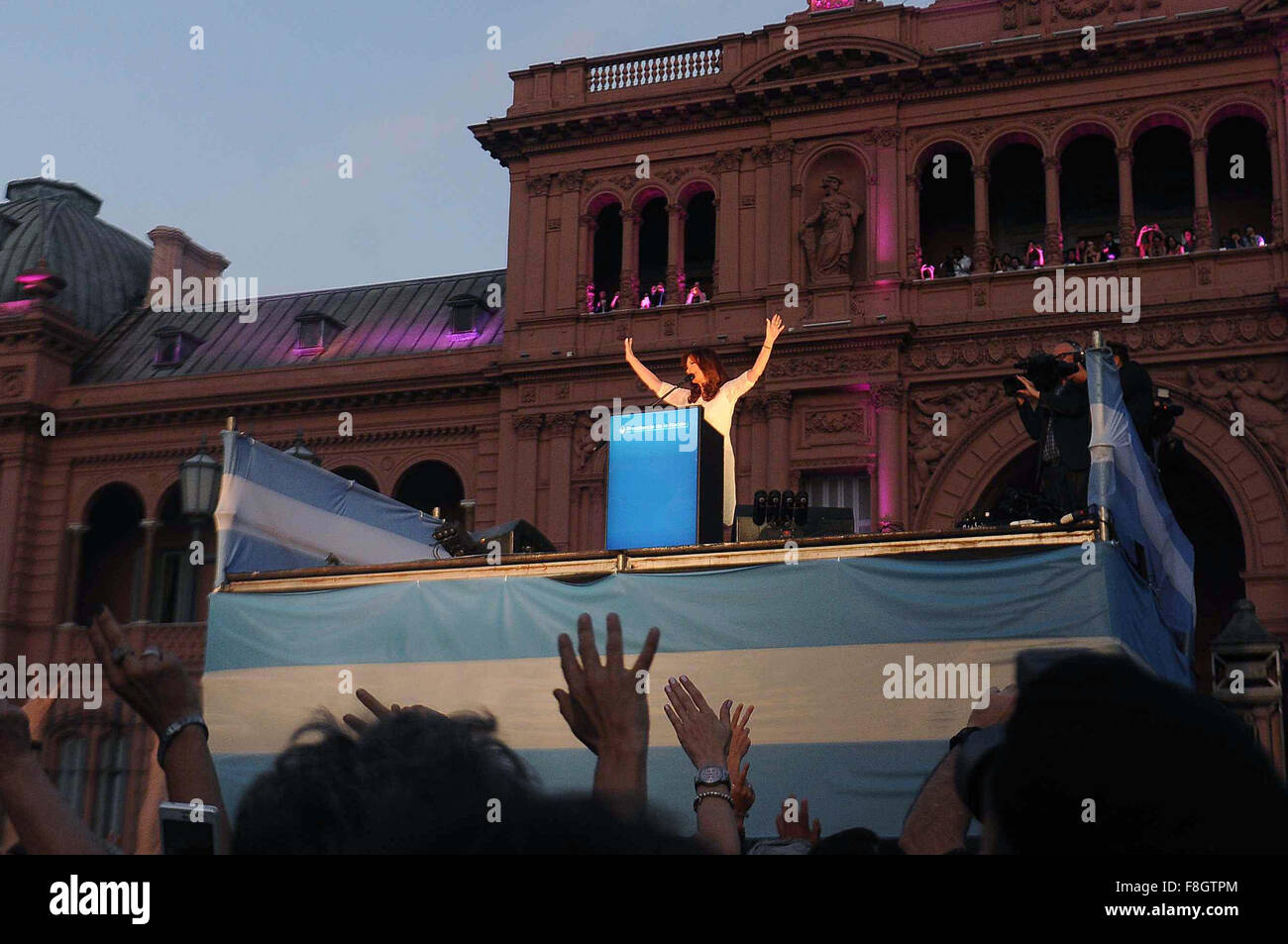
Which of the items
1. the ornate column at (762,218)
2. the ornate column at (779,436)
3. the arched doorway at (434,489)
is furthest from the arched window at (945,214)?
the arched doorway at (434,489)

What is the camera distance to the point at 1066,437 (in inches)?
440

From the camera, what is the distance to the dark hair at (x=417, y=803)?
3266 mm

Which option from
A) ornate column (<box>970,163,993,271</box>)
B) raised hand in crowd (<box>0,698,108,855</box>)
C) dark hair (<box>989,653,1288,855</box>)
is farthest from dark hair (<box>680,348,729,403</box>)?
ornate column (<box>970,163,993,271</box>)

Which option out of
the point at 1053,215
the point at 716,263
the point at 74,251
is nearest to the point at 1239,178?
the point at 1053,215

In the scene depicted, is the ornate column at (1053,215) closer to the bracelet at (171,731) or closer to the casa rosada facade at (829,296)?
the casa rosada facade at (829,296)

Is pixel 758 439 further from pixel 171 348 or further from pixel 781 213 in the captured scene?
pixel 171 348

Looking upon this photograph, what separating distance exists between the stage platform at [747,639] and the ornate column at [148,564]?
2391 centimetres

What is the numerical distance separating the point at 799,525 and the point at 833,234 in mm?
17444

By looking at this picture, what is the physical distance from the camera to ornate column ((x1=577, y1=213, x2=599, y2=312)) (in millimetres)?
29656

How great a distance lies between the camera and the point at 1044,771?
9.36 feet

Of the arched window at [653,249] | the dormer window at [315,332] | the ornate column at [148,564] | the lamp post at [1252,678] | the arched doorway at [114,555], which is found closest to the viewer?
the lamp post at [1252,678]

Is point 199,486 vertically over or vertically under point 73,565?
under

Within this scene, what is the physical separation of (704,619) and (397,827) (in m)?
6.11
